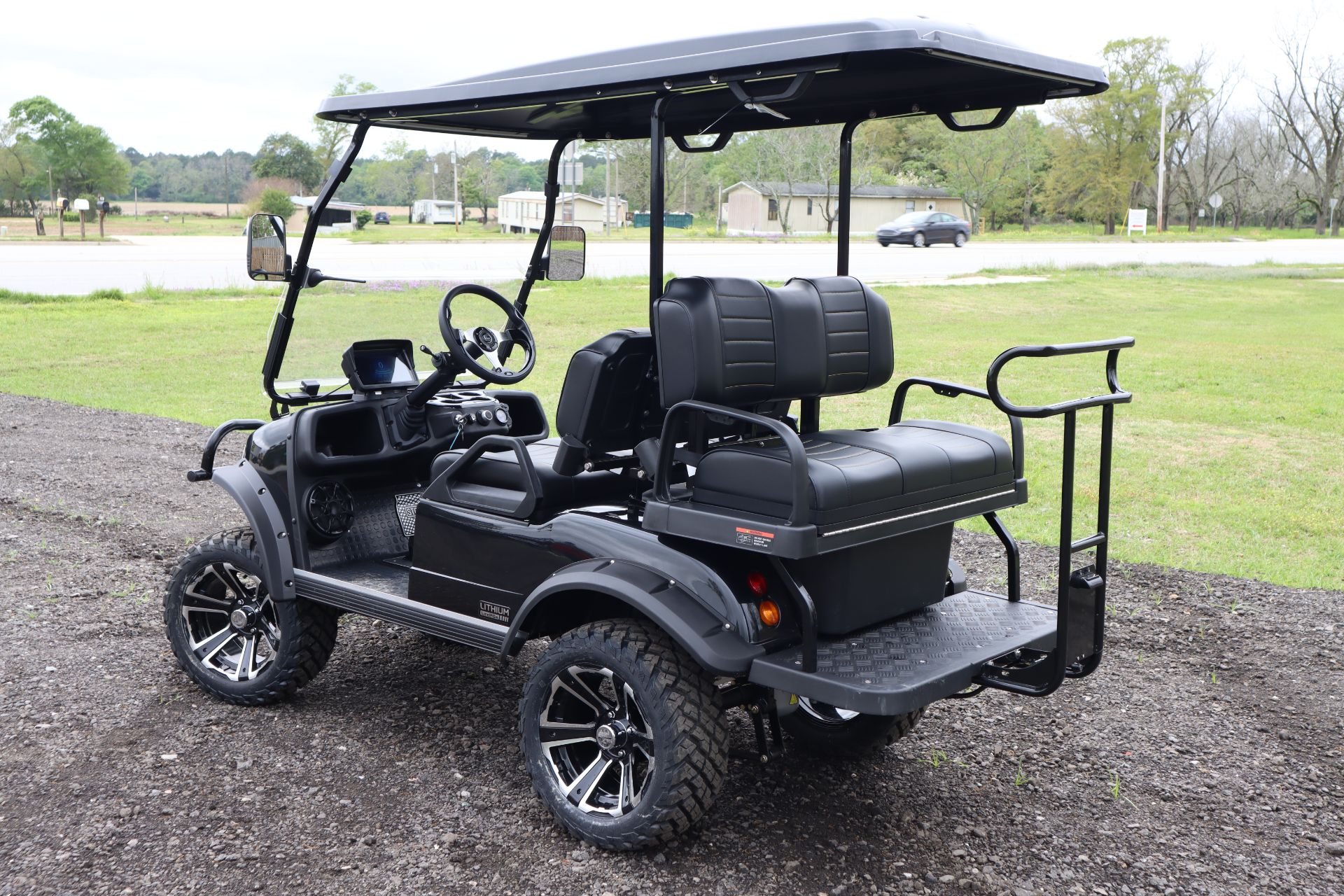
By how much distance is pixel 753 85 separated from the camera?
323cm

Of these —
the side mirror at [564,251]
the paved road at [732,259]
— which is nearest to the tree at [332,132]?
the side mirror at [564,251]

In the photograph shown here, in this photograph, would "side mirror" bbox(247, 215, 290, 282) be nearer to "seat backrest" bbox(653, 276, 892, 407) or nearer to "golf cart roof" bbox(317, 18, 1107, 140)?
"golf cart roof" bbox(317, 18, 1107, 140)

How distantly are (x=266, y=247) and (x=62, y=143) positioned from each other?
6217 centimetres

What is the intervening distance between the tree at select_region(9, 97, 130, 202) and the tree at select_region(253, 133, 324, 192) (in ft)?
196

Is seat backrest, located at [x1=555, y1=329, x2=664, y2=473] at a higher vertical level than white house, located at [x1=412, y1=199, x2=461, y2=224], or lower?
lower

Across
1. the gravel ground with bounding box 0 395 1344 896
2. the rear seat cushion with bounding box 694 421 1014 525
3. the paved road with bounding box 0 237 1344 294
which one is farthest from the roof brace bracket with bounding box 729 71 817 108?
the paved road with bounding box 0 237 1344 294

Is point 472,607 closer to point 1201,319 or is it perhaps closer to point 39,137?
point 1201,319

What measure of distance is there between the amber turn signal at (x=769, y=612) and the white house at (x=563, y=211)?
195 centimetres

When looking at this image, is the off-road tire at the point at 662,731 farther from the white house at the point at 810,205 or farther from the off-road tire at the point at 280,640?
the white house at the point at 810,205

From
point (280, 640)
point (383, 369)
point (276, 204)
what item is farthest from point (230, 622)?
point (276, 204)

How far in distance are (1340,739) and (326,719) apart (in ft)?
10.7

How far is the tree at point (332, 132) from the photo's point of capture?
12.8 feet

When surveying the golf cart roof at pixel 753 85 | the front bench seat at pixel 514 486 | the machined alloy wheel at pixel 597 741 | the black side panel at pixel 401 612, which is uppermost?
the golf cart roof at pixel 753 85

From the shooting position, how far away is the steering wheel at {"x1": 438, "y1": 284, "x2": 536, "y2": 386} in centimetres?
383
